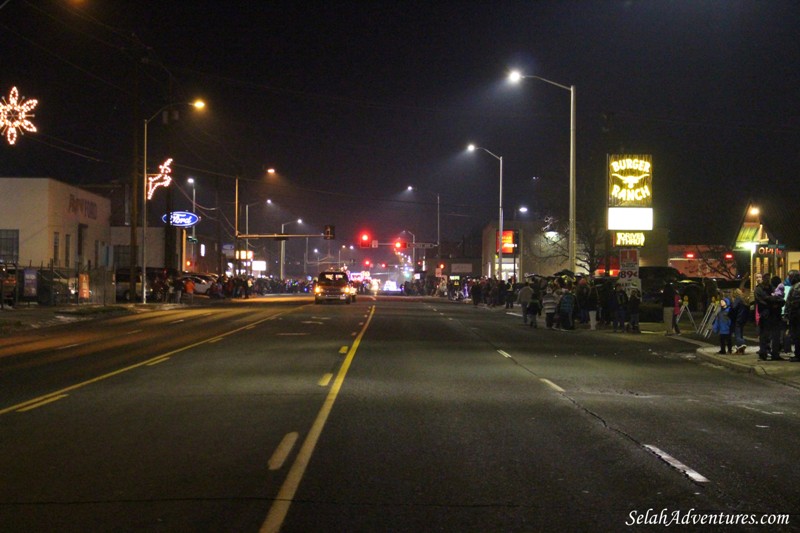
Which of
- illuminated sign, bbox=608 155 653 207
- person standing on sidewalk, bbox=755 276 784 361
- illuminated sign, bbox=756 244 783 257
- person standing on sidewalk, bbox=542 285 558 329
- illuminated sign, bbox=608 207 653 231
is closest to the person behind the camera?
person standing on sidewalk, bbox=755 276 784 361

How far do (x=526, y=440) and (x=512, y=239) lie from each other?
51169 millimetres

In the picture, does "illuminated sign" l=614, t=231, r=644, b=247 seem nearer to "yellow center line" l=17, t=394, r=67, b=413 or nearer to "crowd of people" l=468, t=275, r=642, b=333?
"crowd of people" l=468, t=275, r=642, b=333

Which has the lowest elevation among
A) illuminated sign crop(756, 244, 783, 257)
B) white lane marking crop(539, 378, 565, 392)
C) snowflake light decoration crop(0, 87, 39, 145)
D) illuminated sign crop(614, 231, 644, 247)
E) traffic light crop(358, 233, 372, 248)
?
white lane marking crop(539, 378, 565, 392)

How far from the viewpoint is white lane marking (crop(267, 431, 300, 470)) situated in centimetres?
812

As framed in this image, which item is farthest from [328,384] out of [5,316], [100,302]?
[100,302]

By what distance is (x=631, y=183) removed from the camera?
3306cm

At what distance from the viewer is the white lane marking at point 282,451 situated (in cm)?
812

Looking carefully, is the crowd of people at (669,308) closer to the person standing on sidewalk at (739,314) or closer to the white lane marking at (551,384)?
the person standing on sidewalk at (739,314)

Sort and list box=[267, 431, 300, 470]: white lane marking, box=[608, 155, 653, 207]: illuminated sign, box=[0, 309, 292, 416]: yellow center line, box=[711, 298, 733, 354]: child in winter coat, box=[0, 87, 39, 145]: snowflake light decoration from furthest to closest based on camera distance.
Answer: box=[608, 155, 653, 207]: illuminated sign < box=[0, 87, 39, 145]: snowflake light decoration < box=[711, 298, 733, 354]: child in winter coat < box=[0, 309, 292, 416]: yellow center line < box=[267, 431, 300, 470]: white lane marking

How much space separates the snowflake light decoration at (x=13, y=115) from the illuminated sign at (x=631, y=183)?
22.4m

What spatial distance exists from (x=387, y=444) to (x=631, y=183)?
2615cm

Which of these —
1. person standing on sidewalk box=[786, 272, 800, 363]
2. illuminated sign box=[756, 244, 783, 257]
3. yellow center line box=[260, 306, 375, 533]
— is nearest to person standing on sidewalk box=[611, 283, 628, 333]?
illuminated sign box=[756, 244, 783, 257]

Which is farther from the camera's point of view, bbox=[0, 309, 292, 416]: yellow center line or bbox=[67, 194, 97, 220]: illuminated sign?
bbox=[67, 194, 97, 220]: illuminated sign

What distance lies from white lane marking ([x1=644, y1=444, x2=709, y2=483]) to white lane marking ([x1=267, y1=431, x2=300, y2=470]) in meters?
3.85
